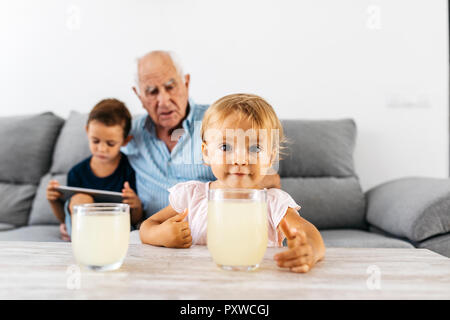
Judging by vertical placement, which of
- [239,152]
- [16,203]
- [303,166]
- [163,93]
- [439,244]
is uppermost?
[163,93]

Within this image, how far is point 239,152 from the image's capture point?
0.85 m

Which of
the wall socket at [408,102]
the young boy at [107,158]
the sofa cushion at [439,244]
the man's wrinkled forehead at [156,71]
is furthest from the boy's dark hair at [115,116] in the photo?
the wall socket at [408,102]

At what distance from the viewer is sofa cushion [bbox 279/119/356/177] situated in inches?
71.0

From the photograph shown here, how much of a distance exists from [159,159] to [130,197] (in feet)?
0.53

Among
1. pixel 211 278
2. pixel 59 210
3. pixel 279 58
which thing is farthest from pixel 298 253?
pixel 279 58

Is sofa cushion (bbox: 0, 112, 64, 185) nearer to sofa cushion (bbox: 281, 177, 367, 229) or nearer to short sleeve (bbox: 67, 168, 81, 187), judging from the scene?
short sleeve (bbox: 67, 168, 81, 187)

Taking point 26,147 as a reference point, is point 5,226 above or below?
below

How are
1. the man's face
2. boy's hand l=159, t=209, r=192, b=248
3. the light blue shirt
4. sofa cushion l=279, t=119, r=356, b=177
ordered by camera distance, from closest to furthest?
boy's hand l=159, t=209, r=192, b=248 → the light blue shirt → the man's face → sofa cushion l=279, t=119, r=356, b=177

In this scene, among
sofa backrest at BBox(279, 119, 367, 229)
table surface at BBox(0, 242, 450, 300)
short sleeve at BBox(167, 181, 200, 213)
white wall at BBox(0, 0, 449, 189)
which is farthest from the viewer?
white wall at BBox(0, 0, 449, 189)

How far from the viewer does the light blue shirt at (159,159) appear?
1262mm

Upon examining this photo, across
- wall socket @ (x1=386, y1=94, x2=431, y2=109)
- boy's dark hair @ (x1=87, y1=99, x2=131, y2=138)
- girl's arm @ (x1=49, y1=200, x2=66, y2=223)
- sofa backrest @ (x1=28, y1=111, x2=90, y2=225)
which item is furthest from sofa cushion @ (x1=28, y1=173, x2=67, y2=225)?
wall socket @ (x1=386, y1=94, x2=431, y2=109)

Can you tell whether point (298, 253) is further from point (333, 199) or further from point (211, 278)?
point (333, 199)

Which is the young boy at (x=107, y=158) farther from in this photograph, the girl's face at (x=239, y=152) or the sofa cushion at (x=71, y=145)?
the girl's face at (x=239, y=152)
